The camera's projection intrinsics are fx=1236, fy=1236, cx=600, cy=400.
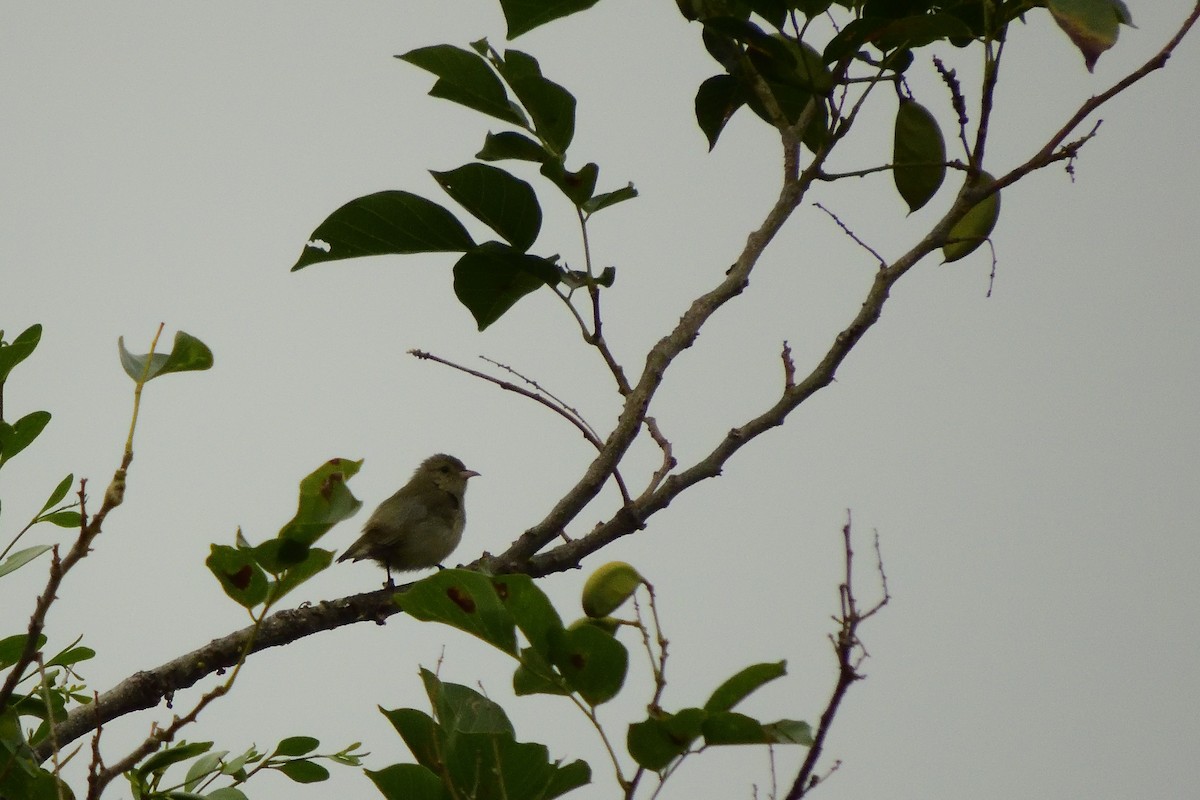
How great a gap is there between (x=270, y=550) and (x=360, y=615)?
1.02 m

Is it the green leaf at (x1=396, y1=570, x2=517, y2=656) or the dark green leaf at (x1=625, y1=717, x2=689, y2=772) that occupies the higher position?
the green leaf at (x1=396, y1=570, x2=517, y2=656)

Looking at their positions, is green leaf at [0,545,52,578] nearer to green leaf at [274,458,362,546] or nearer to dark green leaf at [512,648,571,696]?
green leaf at [274,458,362,546]

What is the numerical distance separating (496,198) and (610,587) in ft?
2.84

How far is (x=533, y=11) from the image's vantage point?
8.07 feet

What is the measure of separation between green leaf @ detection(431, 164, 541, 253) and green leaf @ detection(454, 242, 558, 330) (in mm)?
48

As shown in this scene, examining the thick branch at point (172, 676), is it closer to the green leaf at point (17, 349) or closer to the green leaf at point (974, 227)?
the green leaf at point (17, 349)

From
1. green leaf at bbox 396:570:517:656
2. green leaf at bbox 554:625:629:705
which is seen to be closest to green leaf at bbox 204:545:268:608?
green leaf at bbox 396:570:517:656

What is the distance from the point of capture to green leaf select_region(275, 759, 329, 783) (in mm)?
2779

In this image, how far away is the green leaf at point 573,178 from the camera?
262 centimetres

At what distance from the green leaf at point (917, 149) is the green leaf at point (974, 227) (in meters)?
0.10

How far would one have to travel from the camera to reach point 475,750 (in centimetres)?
196

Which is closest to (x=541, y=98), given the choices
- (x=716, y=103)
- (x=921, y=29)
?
(x=716, y=103)

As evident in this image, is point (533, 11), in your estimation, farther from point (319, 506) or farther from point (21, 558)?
point (21, 558)

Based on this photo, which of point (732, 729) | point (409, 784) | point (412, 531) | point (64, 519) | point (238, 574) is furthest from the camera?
point (412, 531)
